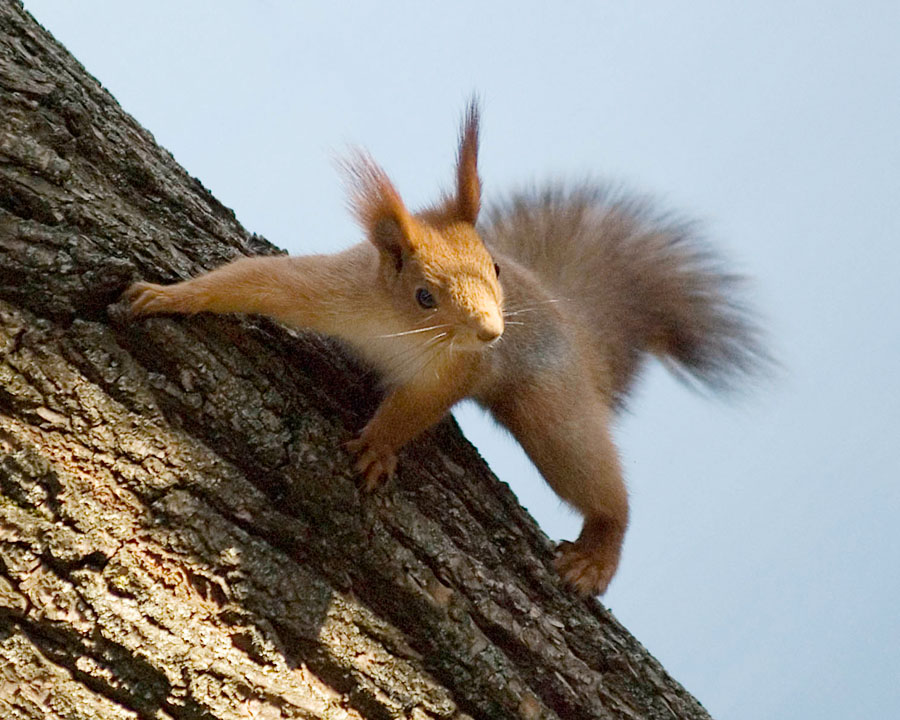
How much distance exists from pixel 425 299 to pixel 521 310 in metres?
0.37

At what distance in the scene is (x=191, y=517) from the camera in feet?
5.04

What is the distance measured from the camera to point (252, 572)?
1570 mm

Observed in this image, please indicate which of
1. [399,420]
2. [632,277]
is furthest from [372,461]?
[632,277]

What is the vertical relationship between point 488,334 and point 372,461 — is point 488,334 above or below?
above

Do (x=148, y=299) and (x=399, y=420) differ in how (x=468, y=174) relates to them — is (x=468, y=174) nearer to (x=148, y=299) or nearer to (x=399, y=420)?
(x=399, y=420)

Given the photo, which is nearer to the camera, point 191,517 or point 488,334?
point 191,517

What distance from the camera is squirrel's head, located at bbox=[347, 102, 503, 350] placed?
2.10 meters

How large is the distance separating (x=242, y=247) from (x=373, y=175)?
0.32 m

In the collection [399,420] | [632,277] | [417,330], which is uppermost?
[632,277]

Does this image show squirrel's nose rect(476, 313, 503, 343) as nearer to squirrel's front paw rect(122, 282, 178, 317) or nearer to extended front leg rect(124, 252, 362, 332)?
extended front leg rect(124, 252, 362, 332)

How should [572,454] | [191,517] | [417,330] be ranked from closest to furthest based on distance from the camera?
[191,517] → [417,330] → [572,454]

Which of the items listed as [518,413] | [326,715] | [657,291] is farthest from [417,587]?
[657,291]

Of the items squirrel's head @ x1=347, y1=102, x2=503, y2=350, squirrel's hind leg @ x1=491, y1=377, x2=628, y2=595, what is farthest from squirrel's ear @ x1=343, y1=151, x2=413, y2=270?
squirrel's hind leg @ x1=491, y1=377, x2=628, y2=595

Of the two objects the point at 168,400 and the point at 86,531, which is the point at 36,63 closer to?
the point at 168,400
